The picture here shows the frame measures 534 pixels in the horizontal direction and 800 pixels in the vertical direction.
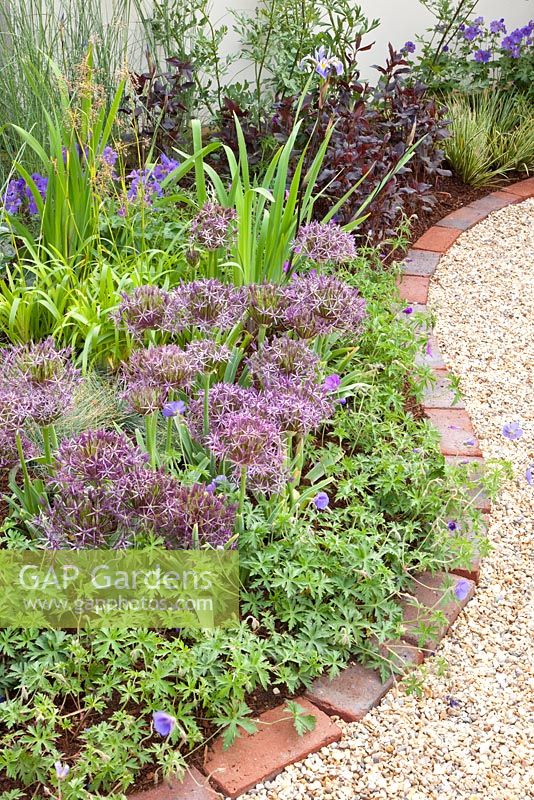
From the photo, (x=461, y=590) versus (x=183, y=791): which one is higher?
(x=461, y=590)

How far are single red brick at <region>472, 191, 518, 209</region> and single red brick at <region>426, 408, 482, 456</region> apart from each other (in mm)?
1992

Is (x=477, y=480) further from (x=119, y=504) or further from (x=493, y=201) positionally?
(x=493, y=201)

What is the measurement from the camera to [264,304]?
2258 millimetres

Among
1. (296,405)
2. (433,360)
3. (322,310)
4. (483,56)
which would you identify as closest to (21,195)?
(322,310)

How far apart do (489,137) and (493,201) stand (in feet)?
1.50

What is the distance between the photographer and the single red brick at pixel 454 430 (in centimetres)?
290

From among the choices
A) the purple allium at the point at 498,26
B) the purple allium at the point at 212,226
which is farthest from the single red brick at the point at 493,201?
the purple allium at the point at 212,226

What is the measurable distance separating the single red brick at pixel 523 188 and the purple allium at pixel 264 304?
310cm

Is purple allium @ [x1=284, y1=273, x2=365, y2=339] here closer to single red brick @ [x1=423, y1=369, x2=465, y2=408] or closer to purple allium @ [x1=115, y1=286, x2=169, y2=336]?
purple allium @ [x1=115, y1=286, x2=169, y2=336]

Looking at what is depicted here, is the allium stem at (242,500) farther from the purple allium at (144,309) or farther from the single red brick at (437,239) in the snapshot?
the single red brick at (437,239)

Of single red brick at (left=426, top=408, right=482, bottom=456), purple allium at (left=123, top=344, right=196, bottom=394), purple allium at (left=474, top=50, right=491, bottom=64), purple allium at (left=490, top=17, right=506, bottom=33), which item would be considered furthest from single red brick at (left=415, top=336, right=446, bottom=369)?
purple allium at (left=490, top=17, right=506, bottom=33)

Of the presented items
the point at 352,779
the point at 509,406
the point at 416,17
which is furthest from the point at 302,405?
the point at 416,17

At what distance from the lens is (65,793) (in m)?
1.71

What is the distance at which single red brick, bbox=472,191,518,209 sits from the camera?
4766 millimetres
